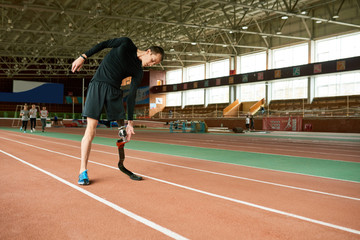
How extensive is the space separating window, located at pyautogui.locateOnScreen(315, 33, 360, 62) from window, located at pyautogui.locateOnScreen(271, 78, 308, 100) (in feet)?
9.31

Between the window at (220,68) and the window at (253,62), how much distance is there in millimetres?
2425

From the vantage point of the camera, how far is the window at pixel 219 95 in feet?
132

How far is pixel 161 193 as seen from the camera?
3631 millimetres

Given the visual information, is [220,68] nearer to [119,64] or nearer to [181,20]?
[181,20]

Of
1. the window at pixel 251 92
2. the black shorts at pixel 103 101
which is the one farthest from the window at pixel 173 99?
the black shorts at pixel 103 101

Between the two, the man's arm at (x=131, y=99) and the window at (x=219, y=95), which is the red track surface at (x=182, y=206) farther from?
the window at (x=219, y=95)

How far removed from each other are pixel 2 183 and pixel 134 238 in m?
2.76

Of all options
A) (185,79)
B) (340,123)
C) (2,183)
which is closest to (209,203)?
(2,183)

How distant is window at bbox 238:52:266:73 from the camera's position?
117 feet

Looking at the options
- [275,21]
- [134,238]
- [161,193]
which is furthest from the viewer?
[275,21]

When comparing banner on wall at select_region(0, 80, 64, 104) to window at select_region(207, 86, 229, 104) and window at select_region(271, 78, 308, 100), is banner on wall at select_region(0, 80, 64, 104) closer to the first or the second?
window at select_region(207, 86, 229, 104)

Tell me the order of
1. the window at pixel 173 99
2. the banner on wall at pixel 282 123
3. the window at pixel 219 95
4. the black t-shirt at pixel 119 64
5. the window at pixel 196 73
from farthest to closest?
the window at pixel 173 99 → the window at pixel 196 73 → the window at pixel 219 95 → the banner on wall at pixel 282 123 → the black t-shirt at pixel 119 64

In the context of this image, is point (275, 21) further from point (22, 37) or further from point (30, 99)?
point (30, 99)

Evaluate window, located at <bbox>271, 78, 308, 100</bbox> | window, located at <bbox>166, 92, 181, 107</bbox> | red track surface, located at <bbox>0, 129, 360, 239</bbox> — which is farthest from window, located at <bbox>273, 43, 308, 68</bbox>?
red track surface, located at <bbox>0, 129, 360, 239</bbox>
